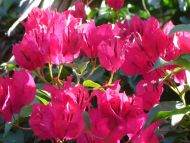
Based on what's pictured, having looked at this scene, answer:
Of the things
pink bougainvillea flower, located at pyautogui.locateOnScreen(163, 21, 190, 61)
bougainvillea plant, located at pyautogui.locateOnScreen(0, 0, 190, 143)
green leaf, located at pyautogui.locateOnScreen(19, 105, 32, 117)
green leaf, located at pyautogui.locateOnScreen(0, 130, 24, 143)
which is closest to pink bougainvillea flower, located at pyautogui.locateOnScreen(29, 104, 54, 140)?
bougainvillea plant, located at pyautogui.locateOnScreen(0, 0, 190, 143)

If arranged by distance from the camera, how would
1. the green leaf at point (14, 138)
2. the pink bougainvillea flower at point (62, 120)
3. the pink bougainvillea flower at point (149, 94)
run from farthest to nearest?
1. the green leaf at point (14, 138)
2. the pink bougainvillea flower at point (149, 94)
3. the pink bougainvillea flower at point (62, 120)

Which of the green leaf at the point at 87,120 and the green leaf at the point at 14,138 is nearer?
the green leaf at the point at 87,120

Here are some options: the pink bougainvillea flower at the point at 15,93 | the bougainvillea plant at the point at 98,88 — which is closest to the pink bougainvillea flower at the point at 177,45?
the bougainvillea plant at the point at 98,88

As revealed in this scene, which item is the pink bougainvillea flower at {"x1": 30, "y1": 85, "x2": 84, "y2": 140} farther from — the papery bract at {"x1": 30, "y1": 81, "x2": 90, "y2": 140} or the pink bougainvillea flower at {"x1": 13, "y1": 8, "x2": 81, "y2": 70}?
the pink bougainvillea flower at {"x1": 13, "y1": 8, "x2": 81, "y2": 70}

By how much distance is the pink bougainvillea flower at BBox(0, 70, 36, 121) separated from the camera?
68cm

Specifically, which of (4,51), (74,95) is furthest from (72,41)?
(4,51)

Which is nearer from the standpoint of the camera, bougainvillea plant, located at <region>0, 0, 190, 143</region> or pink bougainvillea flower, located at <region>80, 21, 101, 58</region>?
bougainvillea plant, located at <region>0, 0, 190, 143</region>

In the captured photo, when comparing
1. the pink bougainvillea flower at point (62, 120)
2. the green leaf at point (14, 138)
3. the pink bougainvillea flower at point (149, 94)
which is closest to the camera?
the pink bougainvillea flower at point (62, 120)

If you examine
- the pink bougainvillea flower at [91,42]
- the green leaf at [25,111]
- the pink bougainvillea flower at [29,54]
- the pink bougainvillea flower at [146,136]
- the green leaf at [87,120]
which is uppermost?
the pink bougainvillea flower at [29,54]

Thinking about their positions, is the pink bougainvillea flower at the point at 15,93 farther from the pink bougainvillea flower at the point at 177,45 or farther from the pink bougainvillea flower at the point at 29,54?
the pink bougainvillea flower at the point at 177,45

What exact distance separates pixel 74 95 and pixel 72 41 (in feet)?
0.49

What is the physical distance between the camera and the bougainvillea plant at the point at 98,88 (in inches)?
24.6

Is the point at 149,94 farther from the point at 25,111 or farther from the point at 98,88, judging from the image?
the point at 25,111

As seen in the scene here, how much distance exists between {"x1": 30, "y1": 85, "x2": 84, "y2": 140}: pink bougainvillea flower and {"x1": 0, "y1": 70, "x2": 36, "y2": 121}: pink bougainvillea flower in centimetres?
8
